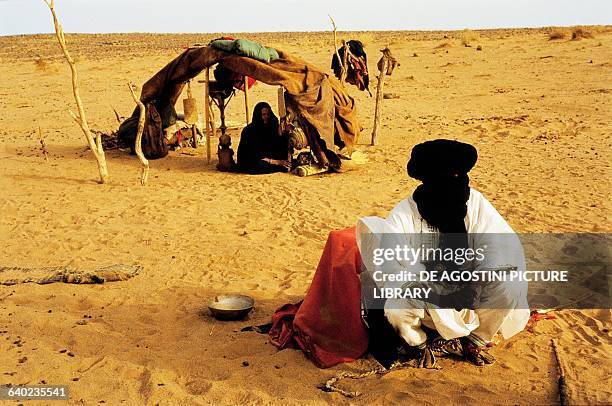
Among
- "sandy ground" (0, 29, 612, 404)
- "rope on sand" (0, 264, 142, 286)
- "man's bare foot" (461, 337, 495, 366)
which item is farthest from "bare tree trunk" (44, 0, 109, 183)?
"man's bare foot" (461, 337, 495, 366)

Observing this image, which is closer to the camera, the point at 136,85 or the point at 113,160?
the point at 113,160

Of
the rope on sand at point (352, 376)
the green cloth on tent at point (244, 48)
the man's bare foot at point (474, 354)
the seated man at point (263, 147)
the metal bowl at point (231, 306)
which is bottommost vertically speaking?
the metal bowl at point (231, 306)

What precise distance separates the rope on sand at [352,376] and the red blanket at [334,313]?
174 millimetres

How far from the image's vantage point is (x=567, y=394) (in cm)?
361

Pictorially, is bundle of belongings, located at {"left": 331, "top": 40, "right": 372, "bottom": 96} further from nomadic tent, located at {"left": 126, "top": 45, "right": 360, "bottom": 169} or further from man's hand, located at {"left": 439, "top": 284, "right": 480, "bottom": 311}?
man's hand, located at {"left": 439, "top": 284, "right": 480, "bottom": 311}

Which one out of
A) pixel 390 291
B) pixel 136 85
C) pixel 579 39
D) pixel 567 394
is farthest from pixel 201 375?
pixel 579 39

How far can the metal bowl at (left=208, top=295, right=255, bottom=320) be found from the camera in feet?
15.8

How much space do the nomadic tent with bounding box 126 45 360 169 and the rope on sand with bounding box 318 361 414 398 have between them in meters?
5.57

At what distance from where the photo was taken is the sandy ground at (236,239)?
3.90 meters

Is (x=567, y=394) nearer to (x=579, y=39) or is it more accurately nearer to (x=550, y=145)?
(x=550, y=145)

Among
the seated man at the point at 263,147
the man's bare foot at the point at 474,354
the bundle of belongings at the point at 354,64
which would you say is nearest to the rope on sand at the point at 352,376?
the man's bare foot at the point at 474,354

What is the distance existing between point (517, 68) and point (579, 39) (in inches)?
256

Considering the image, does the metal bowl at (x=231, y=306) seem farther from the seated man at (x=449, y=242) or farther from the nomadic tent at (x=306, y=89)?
the nomadic tent at (x=306, y=89)

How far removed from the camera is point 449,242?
386cm
